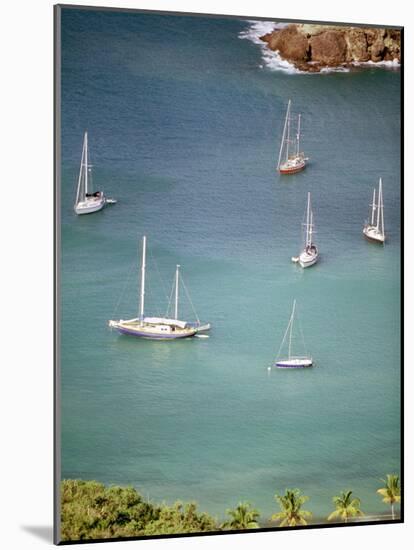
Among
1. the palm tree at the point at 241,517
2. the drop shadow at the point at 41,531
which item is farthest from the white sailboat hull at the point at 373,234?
the drop shadow at the point at 41,531

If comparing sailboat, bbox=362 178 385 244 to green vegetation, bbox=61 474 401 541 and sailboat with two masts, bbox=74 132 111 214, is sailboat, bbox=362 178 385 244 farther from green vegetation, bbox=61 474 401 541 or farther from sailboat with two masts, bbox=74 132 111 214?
sailboat with two masts, bbox=74 132 111 214

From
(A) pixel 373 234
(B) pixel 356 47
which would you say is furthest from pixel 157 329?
(B) pixel 356 47

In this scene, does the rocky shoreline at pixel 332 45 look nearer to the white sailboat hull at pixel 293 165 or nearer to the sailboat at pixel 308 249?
the white sailboat hull at pixel 293 165

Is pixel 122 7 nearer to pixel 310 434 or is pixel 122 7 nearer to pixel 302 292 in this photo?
pixel 302 292

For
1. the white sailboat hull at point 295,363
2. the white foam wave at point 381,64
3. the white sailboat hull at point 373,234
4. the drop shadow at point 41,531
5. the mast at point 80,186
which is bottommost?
the drop shadow at point 41,531

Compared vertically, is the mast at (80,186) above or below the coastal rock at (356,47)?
below

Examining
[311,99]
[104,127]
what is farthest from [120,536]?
[311,99]
